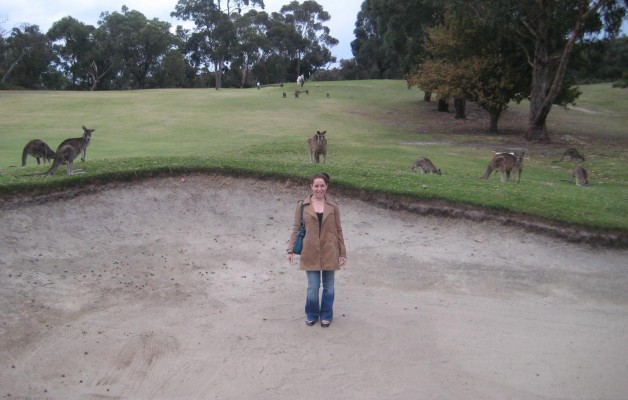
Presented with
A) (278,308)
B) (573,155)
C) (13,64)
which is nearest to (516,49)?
(573,155)

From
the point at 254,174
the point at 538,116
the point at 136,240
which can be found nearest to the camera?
the point at 136,240

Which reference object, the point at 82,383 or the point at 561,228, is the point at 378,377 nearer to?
the point at 82,383

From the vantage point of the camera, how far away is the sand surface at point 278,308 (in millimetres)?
6898

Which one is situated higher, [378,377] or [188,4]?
[188,4]

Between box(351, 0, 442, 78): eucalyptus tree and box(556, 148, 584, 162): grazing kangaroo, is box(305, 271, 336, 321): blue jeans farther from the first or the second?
box(351, 0, 442, 78): eucalyptus tree

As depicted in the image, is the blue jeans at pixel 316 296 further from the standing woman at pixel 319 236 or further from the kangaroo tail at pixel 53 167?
the kangaroo tail at pixel 53 167

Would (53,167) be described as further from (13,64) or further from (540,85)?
(13,64)

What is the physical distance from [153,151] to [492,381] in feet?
62.5

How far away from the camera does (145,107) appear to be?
42875mm

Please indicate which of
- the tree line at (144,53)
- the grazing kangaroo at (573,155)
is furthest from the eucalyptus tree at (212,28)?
the grazing kangaroo at (573,155)

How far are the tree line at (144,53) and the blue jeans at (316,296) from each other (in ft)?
227

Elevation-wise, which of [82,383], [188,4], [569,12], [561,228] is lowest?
[82,383]

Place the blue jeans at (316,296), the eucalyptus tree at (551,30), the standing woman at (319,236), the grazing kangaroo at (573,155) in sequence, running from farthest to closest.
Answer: the eucalyptus tree at (551,30) → the grazing kangaroo at (573,155) → the blue jeans at (316,296) → the standing woman at (319,236)

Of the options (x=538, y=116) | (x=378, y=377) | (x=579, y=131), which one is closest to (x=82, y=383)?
(x=378, y=377)
